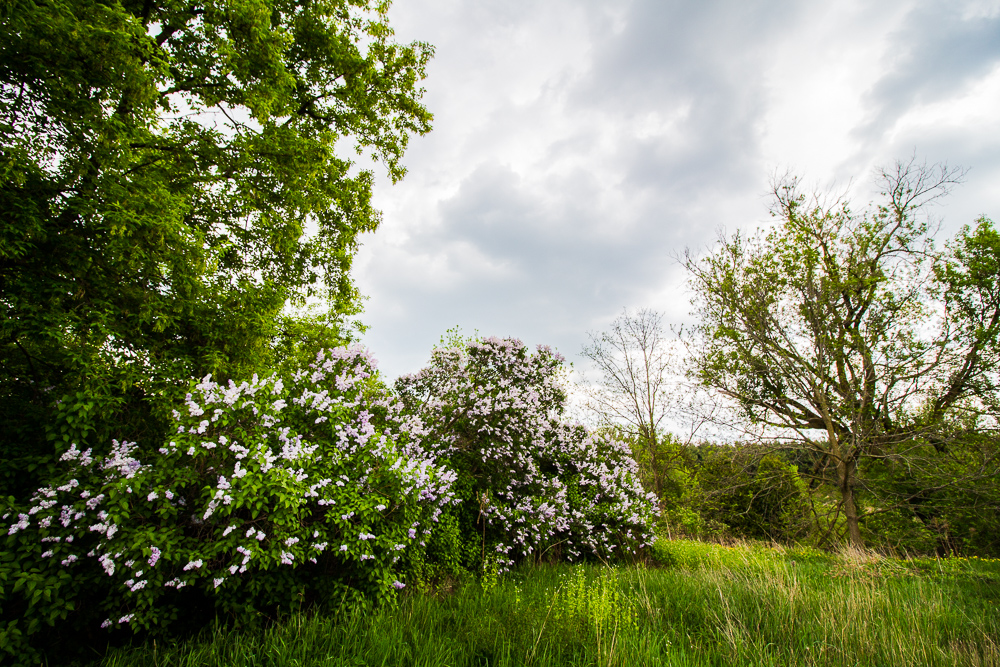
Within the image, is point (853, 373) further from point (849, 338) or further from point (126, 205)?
point (126, 205)

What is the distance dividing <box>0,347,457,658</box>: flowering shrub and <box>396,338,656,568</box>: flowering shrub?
6.22 feet

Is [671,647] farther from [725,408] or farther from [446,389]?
[725,408]

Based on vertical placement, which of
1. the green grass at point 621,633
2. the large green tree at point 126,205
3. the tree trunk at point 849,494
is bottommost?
the green grass at point 621,633

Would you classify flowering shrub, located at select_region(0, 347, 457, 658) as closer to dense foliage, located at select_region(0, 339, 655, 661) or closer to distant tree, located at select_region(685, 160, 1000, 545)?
dense foliage, located at select_region(0, 339, 655, 661)

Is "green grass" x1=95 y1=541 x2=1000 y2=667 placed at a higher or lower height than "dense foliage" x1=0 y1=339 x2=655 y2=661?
lower

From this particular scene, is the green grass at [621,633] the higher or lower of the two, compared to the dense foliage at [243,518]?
lower

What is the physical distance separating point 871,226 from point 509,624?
1563cm

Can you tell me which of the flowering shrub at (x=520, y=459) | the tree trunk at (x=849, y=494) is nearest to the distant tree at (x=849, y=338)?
the tree trunk at (x=849, y=494)

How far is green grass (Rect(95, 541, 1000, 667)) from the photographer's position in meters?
3.01

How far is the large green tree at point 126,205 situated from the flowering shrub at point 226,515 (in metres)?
0.65

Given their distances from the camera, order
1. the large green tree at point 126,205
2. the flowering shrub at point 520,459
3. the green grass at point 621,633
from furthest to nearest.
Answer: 1. the flowering shrub at point 520,459
2. the large green tree at point 126,205
3. the green grass at point 621,633

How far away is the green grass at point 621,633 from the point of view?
3.01m

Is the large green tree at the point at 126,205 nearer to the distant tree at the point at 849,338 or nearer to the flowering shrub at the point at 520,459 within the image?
→ the flowering shrub at the point at 520,459

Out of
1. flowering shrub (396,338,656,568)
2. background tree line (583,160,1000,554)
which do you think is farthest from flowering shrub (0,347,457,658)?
background tree line (583,160,1000,554)
